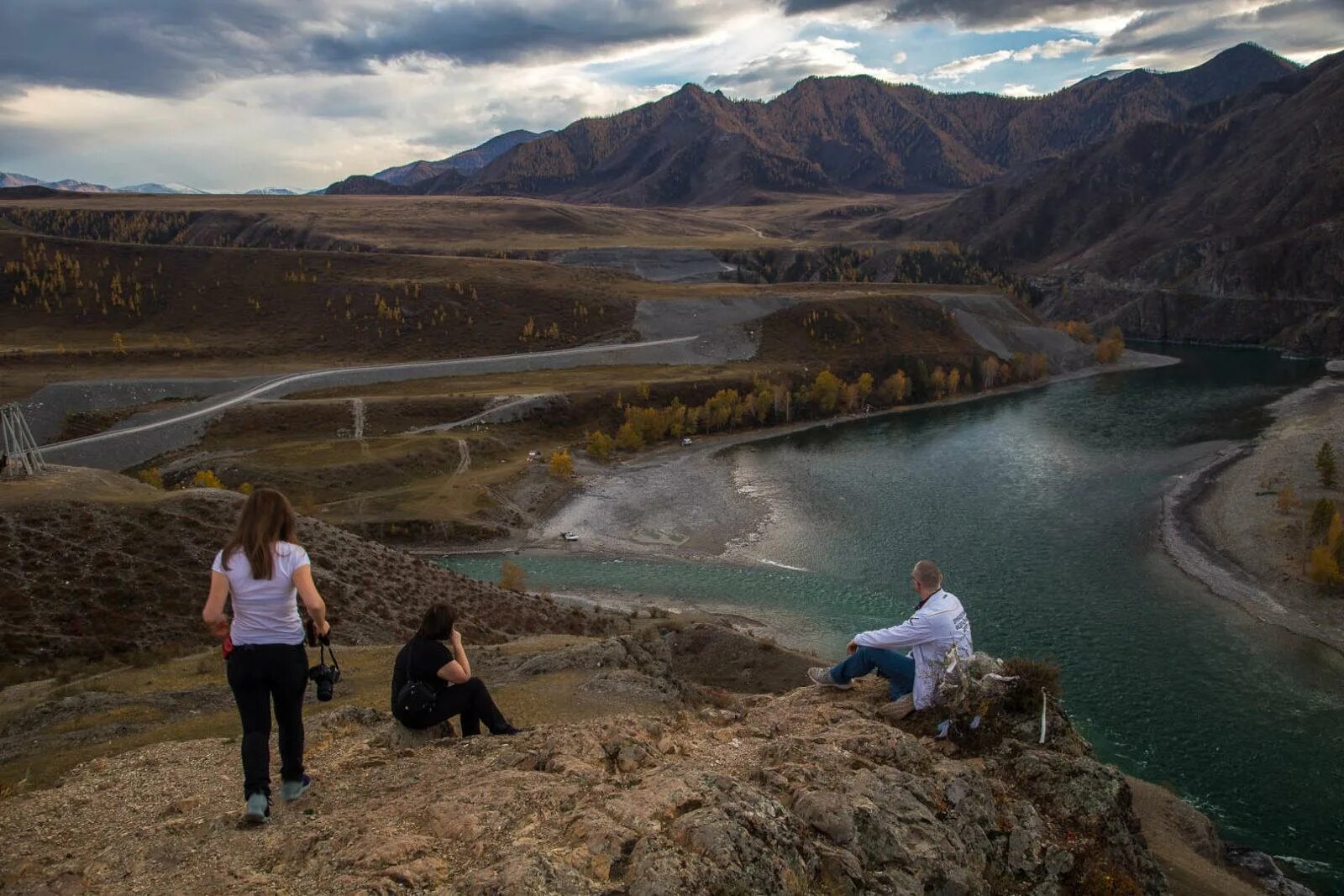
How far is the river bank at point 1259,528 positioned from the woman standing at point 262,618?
53076mm

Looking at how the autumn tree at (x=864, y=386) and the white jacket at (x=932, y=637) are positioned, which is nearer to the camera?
the white jacket at (x=932, y=637)

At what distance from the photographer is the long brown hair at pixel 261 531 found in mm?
9938

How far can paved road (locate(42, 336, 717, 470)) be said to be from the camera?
77.2m

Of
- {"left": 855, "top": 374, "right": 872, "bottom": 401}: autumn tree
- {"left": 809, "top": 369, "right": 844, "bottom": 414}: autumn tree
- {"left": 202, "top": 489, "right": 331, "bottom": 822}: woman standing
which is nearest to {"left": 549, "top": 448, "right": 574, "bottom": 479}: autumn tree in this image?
{"left": 809, "top": 369, "right": 844, "bottom": 414}: autumn tree

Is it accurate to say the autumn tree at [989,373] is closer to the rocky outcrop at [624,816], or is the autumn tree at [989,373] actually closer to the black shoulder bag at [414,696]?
the rocky outcrop at [624,816]

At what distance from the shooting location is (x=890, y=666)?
48.7ft

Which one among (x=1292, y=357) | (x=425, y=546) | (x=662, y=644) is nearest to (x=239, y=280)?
(x=425, y=546)

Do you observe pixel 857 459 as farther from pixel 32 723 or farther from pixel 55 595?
pixel 32 723

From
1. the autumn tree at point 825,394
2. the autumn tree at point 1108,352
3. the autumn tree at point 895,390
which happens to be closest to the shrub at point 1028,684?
the autumn tree at point 825,394

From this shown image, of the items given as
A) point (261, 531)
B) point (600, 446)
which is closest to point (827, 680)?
point (261, 531)

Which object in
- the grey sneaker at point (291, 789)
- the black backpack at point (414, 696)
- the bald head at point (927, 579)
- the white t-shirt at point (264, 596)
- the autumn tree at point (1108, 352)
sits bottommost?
the autumn tree at point (1108, 352)

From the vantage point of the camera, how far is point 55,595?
30047mm

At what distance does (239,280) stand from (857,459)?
102 meters

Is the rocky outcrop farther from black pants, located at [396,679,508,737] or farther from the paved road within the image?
the paved road
